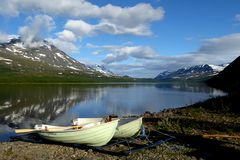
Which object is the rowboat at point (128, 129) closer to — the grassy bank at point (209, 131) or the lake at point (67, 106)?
the grassy bank at point (209, 131)

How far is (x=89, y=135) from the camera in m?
23.1

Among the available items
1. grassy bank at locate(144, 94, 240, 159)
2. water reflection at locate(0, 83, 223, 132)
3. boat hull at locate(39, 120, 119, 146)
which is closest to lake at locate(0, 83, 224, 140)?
water reflection at locate(0, 83, 223, 132)

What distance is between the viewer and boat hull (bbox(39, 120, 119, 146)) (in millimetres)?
22969

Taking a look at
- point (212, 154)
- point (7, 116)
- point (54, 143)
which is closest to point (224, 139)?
→ point (212, 154)

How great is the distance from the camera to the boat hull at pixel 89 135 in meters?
23.0

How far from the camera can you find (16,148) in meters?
24.3

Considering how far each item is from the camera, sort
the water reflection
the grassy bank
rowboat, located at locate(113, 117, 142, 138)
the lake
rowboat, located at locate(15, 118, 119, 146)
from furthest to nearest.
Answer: the water reflection, the lake, rowboat, located at locate(113, 117, 142, 138), rowboat, located at locate(15, 118, 119, 146), the grassy bank

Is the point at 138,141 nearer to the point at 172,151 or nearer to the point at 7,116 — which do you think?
the point at 172,151

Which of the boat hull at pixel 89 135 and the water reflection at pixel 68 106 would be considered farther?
the water reflection at pixel 68 106

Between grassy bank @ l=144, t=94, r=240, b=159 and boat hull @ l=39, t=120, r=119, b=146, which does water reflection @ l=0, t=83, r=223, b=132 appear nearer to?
grassy bank @ l=144, t=94, r=240, b=159

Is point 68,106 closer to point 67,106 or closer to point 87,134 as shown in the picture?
point 67,106

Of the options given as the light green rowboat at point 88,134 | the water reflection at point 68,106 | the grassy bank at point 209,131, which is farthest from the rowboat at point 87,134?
the water reflection at point 68,106

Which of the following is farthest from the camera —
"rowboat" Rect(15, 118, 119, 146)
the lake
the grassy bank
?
the lake

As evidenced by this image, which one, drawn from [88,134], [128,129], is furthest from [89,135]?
[128,129]
